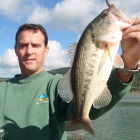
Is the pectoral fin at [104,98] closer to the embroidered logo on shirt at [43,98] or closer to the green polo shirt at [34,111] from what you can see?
the green polo shirt at [34,111]

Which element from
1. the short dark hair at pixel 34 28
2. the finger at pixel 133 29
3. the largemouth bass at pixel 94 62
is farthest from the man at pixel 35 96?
the largemouth bass at pixel 94 62

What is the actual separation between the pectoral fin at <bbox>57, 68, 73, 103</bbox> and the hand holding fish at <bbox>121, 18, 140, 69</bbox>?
1.00 meters

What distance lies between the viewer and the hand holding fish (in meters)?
3.06

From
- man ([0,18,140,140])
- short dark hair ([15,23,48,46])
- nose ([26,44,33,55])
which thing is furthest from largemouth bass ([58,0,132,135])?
short dark hair ([15,23,48,46])

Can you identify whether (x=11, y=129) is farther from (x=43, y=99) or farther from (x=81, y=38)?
(x=81, y=38)

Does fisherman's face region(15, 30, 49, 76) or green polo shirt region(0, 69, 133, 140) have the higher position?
fisherman's face region(15, 30, 49, 76)

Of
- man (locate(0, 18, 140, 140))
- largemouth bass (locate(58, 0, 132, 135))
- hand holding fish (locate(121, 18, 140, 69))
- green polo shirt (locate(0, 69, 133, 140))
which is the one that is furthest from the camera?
green polo shirt (locate(0, 69, 133, 140))

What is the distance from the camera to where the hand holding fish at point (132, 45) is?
3063mm

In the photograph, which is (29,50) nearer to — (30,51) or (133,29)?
(30,51)

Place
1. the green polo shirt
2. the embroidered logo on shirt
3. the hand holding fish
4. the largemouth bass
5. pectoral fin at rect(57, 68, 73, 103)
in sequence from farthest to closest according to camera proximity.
Result: the embroidered logo on shirt → the green polo shirt → pectoral fin at rect(57, 68, 73, 103) → the hand holding fish → the largemouth bass

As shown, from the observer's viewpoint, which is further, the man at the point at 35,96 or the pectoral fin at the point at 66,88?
the man at the point at 35,96

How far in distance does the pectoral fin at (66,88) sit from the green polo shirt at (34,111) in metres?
0.60

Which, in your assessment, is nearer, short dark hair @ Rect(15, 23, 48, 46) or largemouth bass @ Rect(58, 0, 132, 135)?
largemouth bass @ Rect(58, 0, 132, 135)

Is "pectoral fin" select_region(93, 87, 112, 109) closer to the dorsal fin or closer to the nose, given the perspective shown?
the dorsal fin
